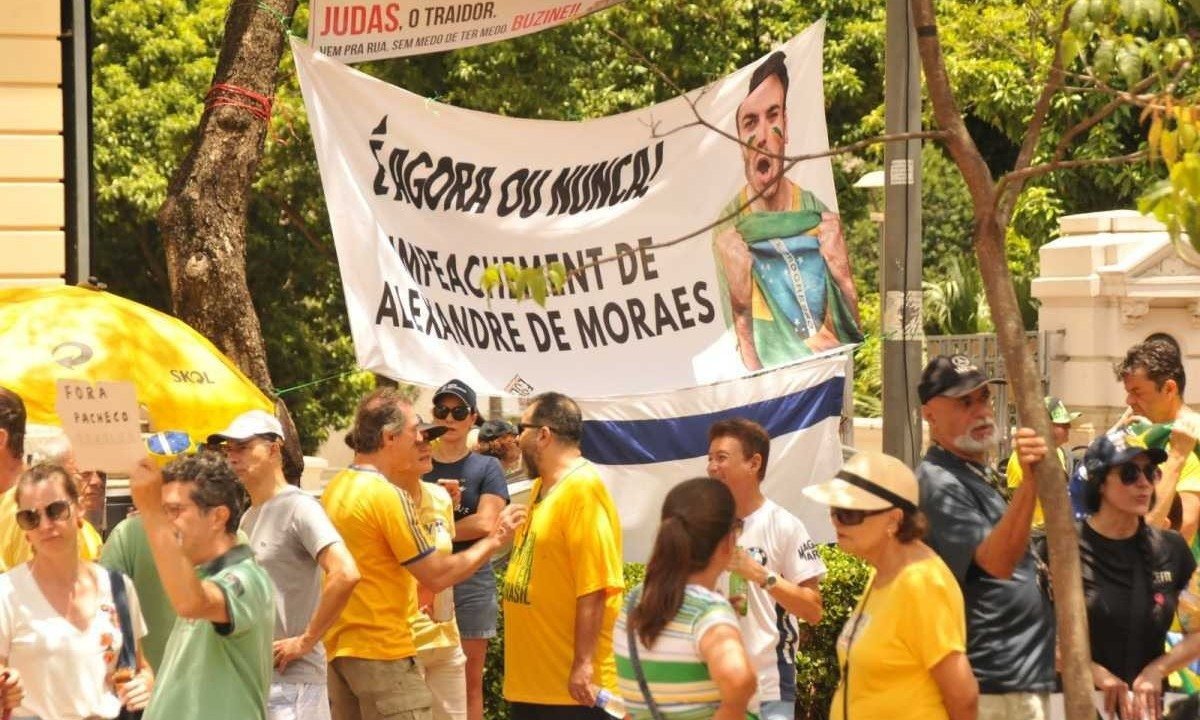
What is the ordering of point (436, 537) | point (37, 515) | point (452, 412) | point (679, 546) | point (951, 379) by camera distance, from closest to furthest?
1. point (679, 546)
2. point (37, 515)
3. point (951, 379)
4. point (436, 537)
5. point (452, 412)

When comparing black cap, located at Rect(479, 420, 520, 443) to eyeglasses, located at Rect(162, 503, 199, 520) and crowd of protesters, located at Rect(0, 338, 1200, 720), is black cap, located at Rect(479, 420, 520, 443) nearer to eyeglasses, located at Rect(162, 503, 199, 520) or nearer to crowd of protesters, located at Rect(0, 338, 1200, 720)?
crowd of protesters, located at Rect(0, 338, 1200, 720)


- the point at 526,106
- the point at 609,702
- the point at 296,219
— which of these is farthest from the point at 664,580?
the point at 296,219

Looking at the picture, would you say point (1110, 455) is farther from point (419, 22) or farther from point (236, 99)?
point (236, 99)

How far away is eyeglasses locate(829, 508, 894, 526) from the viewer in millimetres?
5531

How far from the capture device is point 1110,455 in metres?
6.65

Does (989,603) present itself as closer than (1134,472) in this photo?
Yes

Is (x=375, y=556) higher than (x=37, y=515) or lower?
lower

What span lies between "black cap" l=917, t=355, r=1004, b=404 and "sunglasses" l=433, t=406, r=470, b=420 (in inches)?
115

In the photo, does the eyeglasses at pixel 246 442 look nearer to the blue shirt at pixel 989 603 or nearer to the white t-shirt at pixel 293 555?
the white t-shirt at pixel 293 555

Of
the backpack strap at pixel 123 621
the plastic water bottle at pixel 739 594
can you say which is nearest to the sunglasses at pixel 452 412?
the plastic water bottle at pixel 739 594

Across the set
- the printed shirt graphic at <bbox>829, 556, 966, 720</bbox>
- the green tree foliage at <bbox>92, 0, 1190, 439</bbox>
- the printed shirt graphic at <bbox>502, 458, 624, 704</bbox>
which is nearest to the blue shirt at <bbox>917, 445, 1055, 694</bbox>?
the printed shirt graphic at <bbox>829, 556, 966, 720</bbox>

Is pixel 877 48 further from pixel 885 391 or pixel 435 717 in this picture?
pixel 435 717

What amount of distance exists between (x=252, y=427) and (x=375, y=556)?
32.8 inches

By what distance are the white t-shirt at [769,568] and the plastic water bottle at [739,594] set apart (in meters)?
0.04
